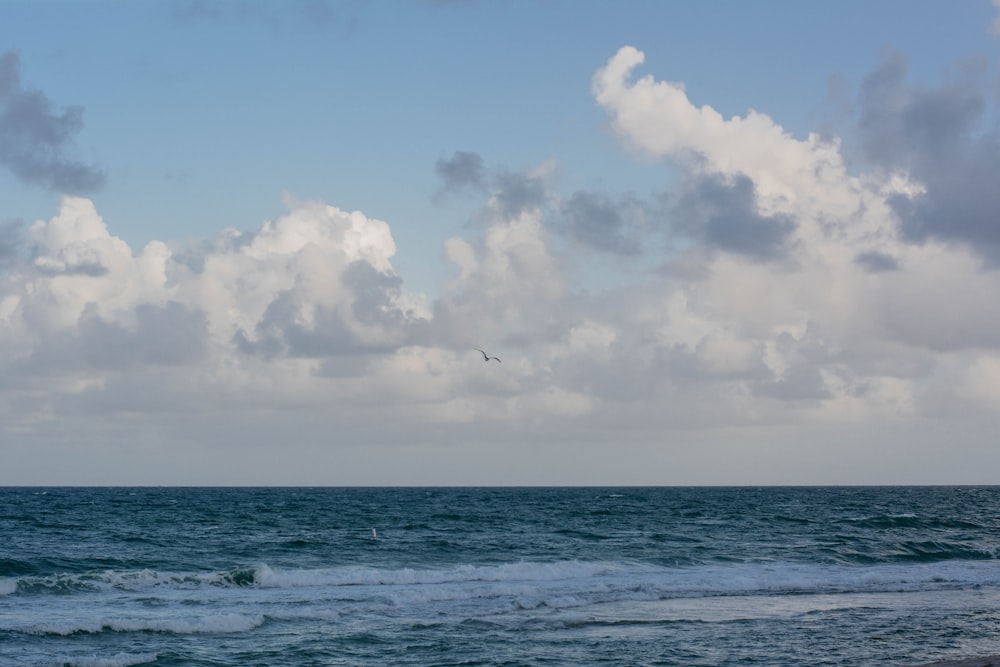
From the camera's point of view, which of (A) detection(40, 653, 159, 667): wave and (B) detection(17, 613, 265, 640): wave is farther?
(B) detection(17, 613, 265, 640): wave

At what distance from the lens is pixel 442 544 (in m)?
55.7

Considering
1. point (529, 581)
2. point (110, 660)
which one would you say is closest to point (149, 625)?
point (110, 660)

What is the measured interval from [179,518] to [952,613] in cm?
6563

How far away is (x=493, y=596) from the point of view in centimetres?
3544

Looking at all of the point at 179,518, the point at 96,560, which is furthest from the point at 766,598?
the point at 179,518

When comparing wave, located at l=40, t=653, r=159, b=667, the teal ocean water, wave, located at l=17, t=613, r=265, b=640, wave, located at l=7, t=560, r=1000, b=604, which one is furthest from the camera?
wave, located at l=7, t=560, r=1000, b=604

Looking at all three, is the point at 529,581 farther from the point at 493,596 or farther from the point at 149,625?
the point at 149,625

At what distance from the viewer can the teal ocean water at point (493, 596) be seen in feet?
82.8

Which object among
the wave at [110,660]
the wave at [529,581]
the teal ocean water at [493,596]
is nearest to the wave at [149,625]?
the teal ocean water at [493,596]

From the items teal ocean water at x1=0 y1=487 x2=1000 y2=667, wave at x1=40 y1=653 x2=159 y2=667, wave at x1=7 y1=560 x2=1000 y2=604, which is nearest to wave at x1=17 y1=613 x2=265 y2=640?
teal ocean water at x1=0 y1=487 x2=1000 y2=667

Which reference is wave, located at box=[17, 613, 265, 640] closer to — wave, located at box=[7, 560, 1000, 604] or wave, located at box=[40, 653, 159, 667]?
wave, located at box=[40, 653, 159, 667]

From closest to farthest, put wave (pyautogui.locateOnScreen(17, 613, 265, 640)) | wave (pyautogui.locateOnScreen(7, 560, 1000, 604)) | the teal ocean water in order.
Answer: the teal ocean water
wave (pyautogui.locateOnScreen(17, 613, 265, 640))
wave (pyautogui.locateOnScreen(7, 560, 1000, 604))

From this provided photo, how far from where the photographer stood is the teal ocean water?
25.2m

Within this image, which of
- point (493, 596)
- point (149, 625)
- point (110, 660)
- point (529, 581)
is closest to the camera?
point (110, 660)
